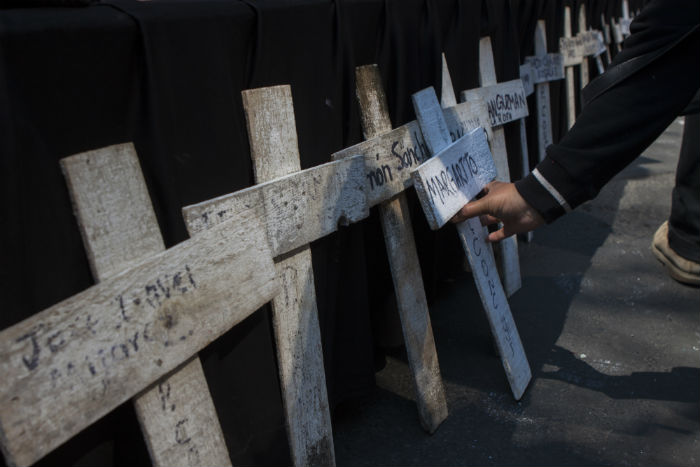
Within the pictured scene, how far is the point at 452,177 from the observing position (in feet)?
6.84

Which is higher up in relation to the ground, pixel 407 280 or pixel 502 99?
pixel 502 99

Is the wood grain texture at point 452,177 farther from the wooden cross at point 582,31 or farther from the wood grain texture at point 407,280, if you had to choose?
the wooden cross at point 582,31

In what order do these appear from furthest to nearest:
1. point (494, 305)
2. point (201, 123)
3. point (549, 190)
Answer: point (494, 305) → point (549, 190) → point (201, 123)

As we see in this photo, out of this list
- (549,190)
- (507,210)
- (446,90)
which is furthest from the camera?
(446,90)

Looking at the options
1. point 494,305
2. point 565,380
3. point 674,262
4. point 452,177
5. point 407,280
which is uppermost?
point 452,177

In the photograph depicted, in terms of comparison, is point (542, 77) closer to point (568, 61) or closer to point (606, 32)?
point (568, 61)

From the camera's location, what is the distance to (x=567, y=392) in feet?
8.05

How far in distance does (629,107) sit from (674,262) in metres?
2.11

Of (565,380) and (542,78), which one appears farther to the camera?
(542,78)

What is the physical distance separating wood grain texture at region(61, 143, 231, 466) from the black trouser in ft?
9.69

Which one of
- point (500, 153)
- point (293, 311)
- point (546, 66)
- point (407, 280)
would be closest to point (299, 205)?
point (293, 311)

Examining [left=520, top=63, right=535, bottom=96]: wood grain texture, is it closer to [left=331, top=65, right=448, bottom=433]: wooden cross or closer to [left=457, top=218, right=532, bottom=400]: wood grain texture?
[left=457, top=218, right=532, bottom=400]: wood grain texture

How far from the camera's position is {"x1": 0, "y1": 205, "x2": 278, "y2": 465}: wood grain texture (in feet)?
3.42

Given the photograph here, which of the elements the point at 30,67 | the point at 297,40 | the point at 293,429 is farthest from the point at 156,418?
the point at 297,40
